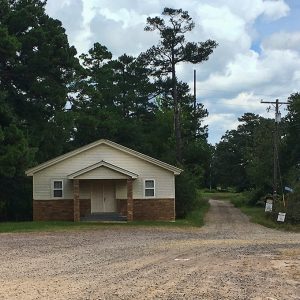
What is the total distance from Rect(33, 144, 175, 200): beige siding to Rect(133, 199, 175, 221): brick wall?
354 millimetres

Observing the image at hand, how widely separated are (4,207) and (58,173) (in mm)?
6201

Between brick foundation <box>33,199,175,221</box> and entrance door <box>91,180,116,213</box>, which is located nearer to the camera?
brick foundation <box>33,199,175,221</box>

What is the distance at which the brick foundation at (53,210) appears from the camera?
33.7 m

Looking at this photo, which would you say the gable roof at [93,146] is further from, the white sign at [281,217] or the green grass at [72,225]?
the white sign at [281,217]

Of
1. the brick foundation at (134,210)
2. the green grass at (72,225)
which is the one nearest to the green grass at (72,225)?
the green grass at (72,225)

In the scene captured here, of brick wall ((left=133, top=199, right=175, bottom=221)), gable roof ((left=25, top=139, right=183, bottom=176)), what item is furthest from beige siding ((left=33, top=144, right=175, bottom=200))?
brick wall ((left=133, top=199, right=175, bottom=221))

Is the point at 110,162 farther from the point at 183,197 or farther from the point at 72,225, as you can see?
the point at 183,197

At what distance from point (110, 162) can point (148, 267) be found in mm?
19910

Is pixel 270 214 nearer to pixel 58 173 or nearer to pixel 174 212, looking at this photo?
pixel 174 212

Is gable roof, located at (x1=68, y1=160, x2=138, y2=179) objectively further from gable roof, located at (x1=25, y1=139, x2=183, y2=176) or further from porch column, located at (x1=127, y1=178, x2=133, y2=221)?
gable roof, located at (x1=25, y1=139, x2=183, y2=176)

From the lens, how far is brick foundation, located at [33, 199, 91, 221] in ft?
→ 111

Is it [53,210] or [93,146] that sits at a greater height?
[93,146]

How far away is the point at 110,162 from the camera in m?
33.8

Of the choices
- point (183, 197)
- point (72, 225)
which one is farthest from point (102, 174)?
point (183, 197)
